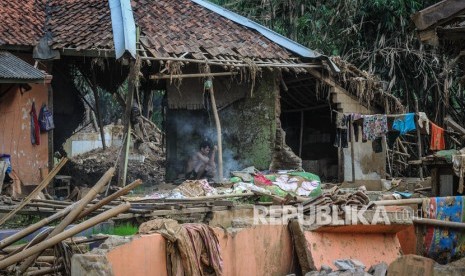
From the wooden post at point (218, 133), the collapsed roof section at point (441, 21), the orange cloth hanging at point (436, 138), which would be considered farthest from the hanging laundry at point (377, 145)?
the collapsed roof section at point (441, 21)

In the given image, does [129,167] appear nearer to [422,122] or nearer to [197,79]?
[197,79]

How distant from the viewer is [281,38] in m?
18.0

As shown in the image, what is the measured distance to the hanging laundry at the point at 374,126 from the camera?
16.5 meters

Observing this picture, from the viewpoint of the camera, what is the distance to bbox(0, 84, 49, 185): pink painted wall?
14.9 metres

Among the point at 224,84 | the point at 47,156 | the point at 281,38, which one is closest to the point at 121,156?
the point at 47,156

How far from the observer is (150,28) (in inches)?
639

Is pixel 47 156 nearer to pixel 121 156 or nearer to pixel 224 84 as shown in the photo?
pixel 121 156

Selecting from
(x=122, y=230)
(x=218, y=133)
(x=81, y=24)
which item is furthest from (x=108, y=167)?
(x=122, y=230)

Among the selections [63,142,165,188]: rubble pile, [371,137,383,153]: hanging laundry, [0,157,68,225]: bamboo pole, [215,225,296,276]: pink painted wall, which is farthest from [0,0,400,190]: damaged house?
[0,157,68,225]: bamboo pole

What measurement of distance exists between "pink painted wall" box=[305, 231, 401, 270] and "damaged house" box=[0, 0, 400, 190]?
21.1 ft

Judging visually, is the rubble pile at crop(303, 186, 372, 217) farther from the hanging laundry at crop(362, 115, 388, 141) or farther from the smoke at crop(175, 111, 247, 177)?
the smoke at crop(175, 111, 247, 177)

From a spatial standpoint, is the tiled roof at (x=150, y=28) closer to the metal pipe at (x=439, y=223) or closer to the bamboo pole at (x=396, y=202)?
the bamboo pole at (x=396, y=202)

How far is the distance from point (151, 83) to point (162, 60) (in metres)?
3.55

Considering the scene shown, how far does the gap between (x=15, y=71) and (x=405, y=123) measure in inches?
310
